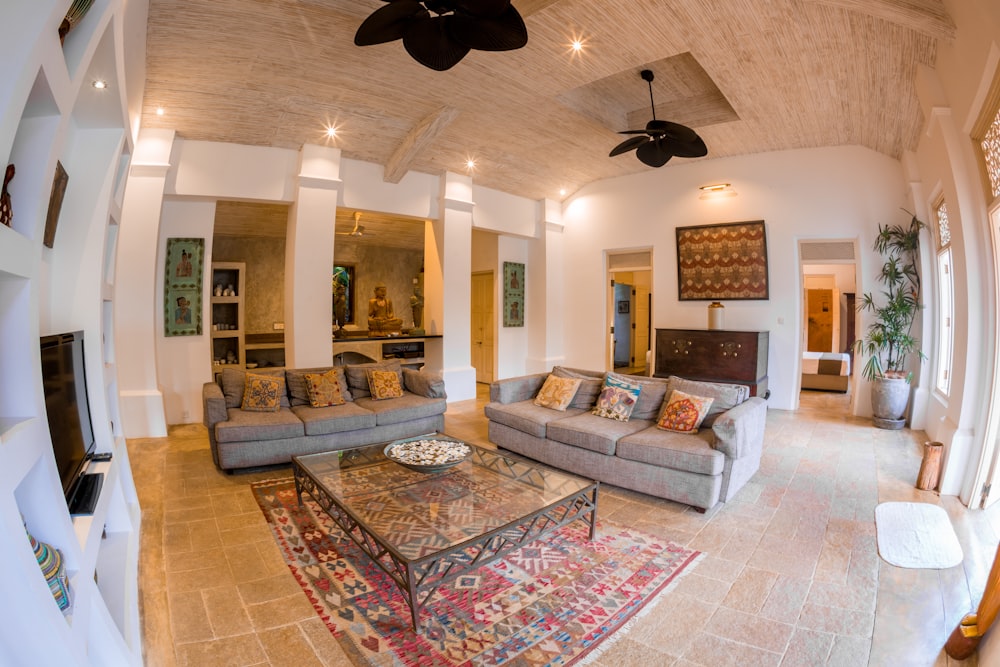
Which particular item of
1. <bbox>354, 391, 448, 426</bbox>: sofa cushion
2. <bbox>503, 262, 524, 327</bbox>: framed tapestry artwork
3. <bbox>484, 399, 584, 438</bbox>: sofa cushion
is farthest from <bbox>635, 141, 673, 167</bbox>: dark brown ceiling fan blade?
<bbox>354, 391, 448, 426</bbox>: sofa cushion

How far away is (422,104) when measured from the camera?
4.75 metres

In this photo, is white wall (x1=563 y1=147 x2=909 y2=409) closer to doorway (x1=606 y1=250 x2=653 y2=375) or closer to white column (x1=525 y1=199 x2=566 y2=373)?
white column (x1=525 y1=199 x2=566 y2=373)

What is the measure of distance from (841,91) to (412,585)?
5517 mm

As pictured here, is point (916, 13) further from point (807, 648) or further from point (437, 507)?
point (437, 507)

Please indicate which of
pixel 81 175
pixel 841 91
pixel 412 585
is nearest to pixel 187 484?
pixel 81 175

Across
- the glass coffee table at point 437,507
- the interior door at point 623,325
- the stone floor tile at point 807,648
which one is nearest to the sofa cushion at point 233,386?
the glass coffee table at point 437,507

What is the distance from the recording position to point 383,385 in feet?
14.9

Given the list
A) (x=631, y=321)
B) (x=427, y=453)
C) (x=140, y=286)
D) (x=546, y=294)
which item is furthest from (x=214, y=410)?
(x=631, y=321)

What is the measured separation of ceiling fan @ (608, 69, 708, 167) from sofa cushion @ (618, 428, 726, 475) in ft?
9.81

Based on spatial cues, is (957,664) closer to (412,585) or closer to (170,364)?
(412,585)

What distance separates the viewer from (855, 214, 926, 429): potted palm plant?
16.3 feet

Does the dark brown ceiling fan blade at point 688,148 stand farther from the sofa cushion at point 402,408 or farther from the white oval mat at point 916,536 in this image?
the sofa cushion at point 402,408

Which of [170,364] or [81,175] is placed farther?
[170,364]

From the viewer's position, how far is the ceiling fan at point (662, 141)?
175 inches
